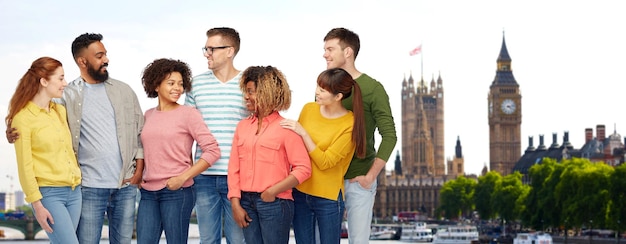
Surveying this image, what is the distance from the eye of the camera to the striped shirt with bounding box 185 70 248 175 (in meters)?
8.66

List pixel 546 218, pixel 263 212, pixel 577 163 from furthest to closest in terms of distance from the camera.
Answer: pixel 577 163, pixel 546 218, pixel 263 212

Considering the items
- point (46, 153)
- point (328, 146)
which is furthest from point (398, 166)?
point (46, 153)

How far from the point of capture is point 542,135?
142m

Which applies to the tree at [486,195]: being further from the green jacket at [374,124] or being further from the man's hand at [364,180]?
the man's hand at [364,180]

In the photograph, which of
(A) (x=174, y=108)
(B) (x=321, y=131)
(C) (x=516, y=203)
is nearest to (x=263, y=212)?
(B) (x=321, y=131)

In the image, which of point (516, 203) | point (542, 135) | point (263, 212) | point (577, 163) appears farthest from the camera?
point (542, 135)

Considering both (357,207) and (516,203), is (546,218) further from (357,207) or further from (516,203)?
(357,207)

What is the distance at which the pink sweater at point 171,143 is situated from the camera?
8266mm

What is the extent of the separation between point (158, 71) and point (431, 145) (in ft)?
538

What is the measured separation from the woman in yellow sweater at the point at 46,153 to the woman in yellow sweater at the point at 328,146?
163 cm

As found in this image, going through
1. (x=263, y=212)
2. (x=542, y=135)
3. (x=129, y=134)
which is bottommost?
(x=263, y=212)

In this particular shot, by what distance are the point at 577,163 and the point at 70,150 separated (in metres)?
68.1

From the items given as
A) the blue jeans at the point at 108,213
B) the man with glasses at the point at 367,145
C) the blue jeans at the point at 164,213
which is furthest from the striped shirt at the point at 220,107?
the man with glasses at the point at 367,145

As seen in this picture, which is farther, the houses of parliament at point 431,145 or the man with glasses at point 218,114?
the houses of parliament at point 431,145
